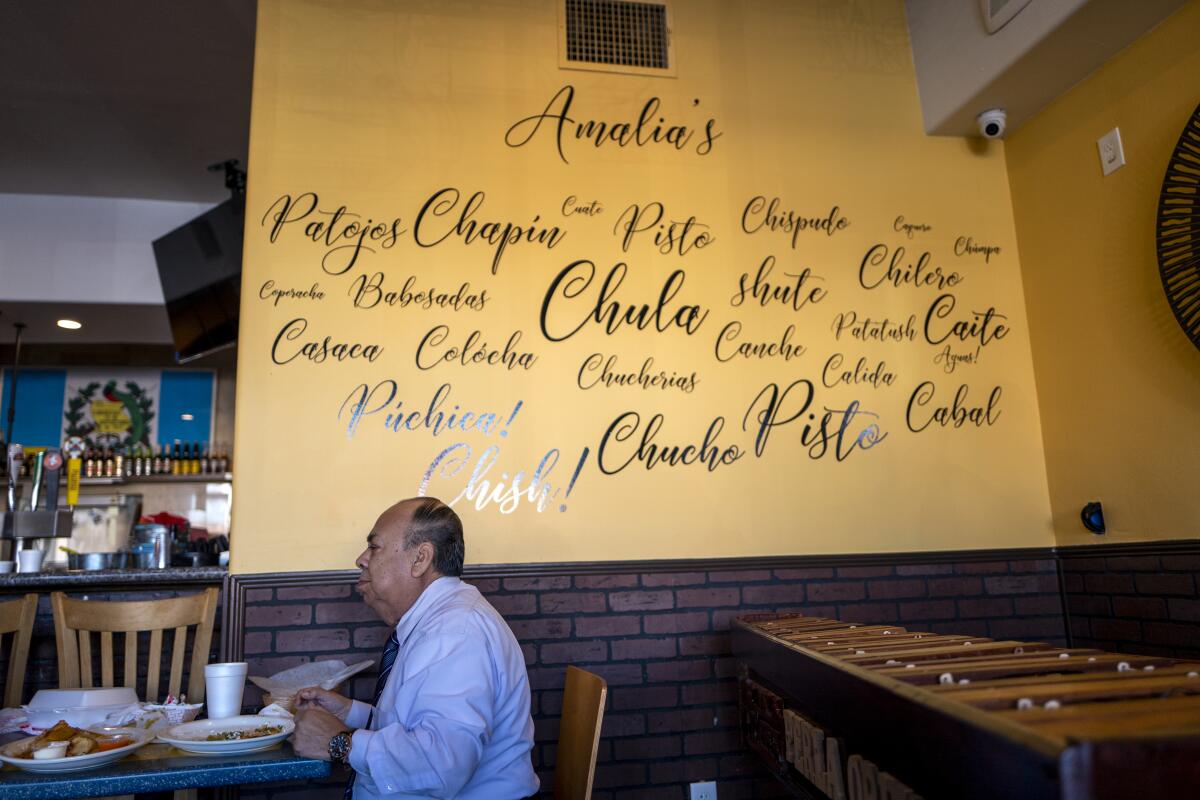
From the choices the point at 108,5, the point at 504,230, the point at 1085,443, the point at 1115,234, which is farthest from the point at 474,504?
the point at 108,5

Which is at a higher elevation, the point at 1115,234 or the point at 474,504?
the point at 1115,234

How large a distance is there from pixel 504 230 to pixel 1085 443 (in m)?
2.49

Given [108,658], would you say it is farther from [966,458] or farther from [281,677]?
[966,458]

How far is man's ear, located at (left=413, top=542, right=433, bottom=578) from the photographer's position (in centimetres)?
223

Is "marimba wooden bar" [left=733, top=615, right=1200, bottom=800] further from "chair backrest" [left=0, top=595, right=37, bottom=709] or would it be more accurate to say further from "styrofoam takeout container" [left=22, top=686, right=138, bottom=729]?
"chair backrest" [left=0, top=595, right=37, bottom=709]

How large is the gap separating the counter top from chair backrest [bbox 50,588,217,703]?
0.59 feet

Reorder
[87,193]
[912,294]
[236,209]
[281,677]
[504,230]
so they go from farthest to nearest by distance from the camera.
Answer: [87,193], [236,209], [912,294], [504,230], [281,677]

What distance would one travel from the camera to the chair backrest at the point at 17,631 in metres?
2.55

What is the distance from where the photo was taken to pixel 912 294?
142 inches

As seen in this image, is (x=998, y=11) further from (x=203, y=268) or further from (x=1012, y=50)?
(x=203, y=268)

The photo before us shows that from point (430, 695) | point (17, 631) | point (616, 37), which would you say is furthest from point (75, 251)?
point (430, 695)

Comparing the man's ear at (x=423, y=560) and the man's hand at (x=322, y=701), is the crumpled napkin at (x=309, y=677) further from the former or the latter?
the man's ear at (x=423, y=560)

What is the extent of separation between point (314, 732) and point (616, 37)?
→ 3.00 meters

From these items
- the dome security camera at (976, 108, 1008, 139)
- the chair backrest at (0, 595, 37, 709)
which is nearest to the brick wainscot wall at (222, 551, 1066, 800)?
the chair backrest at (0, 595, 37, 709)
